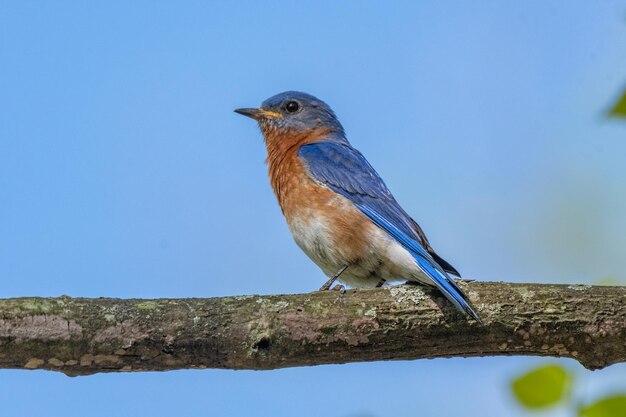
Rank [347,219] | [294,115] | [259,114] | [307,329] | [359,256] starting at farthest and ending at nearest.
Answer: [259,114] → [294,115] → [347,219] → [359,256] → [307,329]

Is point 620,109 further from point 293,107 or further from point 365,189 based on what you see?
point 293,107

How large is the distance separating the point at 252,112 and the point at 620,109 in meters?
5.63

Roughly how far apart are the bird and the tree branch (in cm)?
61

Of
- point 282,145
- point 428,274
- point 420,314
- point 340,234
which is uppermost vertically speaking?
point 282,145

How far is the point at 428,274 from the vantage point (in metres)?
5.18

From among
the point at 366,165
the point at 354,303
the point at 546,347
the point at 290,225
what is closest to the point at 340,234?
the point at 290,225

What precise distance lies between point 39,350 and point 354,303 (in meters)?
1.63

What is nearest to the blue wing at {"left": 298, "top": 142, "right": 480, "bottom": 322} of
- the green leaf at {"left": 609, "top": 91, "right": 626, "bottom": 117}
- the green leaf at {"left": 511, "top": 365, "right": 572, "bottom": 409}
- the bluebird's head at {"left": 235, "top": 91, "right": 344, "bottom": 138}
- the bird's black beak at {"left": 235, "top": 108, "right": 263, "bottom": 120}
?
the bluebird's head at {"left": 235, "top": 91, "right": 344, "bottom": 138}

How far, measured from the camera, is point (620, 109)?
282 centimetres

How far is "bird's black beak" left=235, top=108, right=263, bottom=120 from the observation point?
8.12m

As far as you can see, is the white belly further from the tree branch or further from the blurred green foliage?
the blurred green foliage

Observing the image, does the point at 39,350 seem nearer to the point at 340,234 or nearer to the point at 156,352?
the point at 156,352

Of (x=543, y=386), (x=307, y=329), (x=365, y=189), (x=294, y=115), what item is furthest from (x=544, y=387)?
(x=294, y=115)

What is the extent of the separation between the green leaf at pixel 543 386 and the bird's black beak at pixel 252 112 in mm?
5586
